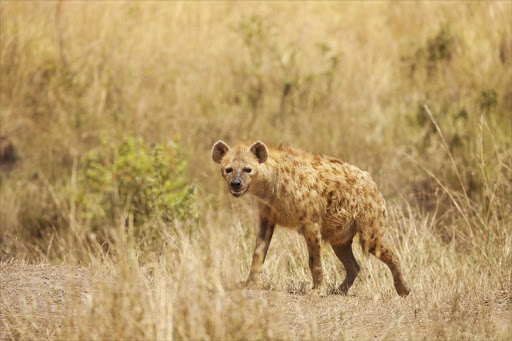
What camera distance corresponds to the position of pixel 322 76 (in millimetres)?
11117

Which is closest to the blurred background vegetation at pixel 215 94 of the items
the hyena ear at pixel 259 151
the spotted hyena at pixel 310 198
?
the spotted hyena at pixel 310 198

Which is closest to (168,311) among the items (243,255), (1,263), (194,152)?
(1,263)

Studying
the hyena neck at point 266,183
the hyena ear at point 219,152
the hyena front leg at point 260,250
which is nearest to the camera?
the hyena front leg at point 260,250

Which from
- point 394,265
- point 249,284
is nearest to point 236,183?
point 249,284

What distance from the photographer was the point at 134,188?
8.55m

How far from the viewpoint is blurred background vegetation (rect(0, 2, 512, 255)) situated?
29.8 feet

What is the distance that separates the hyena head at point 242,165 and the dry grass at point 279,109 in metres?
0.51

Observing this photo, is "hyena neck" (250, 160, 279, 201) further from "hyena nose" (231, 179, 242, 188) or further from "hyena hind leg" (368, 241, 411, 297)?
"hyena hind leg" (368, 241, 411, 297)

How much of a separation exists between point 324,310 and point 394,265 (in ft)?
4.18

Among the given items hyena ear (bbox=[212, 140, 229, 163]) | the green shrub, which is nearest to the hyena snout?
hyena ear (bbox=[212, 140, 229, 163])

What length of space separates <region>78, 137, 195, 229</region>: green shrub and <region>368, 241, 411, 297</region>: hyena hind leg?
2.21m

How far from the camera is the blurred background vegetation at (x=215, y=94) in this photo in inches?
358

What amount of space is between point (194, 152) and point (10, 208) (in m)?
2.21

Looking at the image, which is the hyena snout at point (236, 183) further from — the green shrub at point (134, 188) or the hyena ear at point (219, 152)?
the green shrub at point (134, 188)
